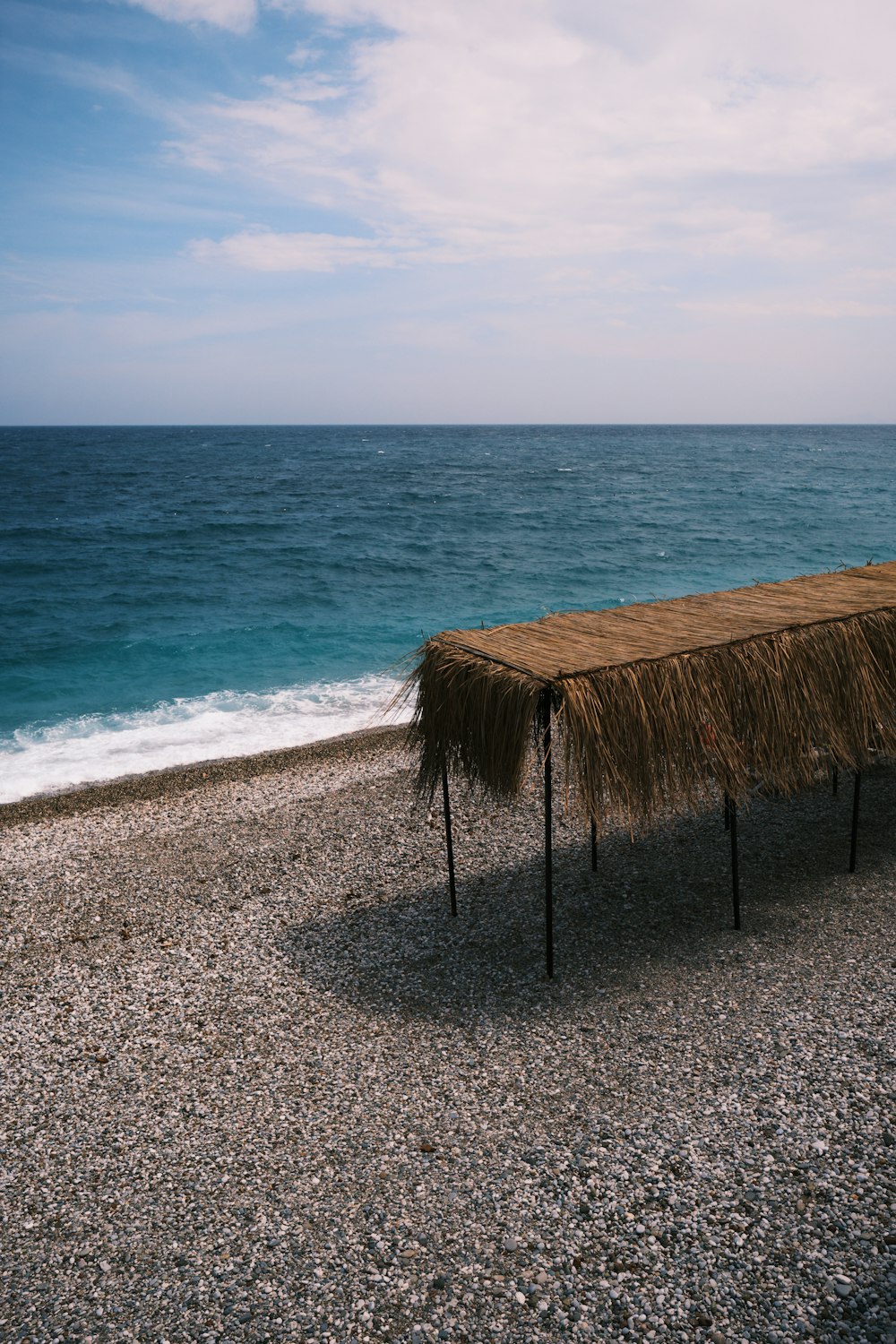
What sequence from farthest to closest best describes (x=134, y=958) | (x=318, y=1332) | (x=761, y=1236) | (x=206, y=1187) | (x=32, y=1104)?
(x=134, y=958) < (x=32, y=1104) < (x=206, y=1187) < (x=761, y=1236) < (x=318, y=1332)

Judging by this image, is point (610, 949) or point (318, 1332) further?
point (610, 949)

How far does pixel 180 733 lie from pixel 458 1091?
35.8ft

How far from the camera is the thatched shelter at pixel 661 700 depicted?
230 inches

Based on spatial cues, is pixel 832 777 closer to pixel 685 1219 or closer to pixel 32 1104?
pixel 685 1219

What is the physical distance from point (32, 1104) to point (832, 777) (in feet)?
26.6

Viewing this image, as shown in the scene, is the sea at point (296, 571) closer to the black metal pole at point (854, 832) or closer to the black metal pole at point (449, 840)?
the black metal pole at point (854, 832)

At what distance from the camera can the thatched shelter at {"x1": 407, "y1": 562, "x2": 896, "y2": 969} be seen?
5836 mm

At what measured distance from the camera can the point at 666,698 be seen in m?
6.02

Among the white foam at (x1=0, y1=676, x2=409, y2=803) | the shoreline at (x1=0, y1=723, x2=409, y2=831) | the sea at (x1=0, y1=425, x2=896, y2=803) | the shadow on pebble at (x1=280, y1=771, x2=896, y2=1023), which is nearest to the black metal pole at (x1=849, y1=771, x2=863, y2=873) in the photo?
the shadow on pebble at (x1=280, y1=771, x2=896, y2=1023)

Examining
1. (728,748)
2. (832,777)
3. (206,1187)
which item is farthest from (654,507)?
(206,1187)

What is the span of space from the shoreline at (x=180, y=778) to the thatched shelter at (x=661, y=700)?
14.3ft

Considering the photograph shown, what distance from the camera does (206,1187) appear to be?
185 inches

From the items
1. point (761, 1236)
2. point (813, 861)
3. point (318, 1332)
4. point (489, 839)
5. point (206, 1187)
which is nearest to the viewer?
point (318, 1332)

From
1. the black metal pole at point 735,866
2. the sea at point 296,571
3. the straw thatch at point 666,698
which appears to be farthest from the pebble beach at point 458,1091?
the sea at point 296,571
